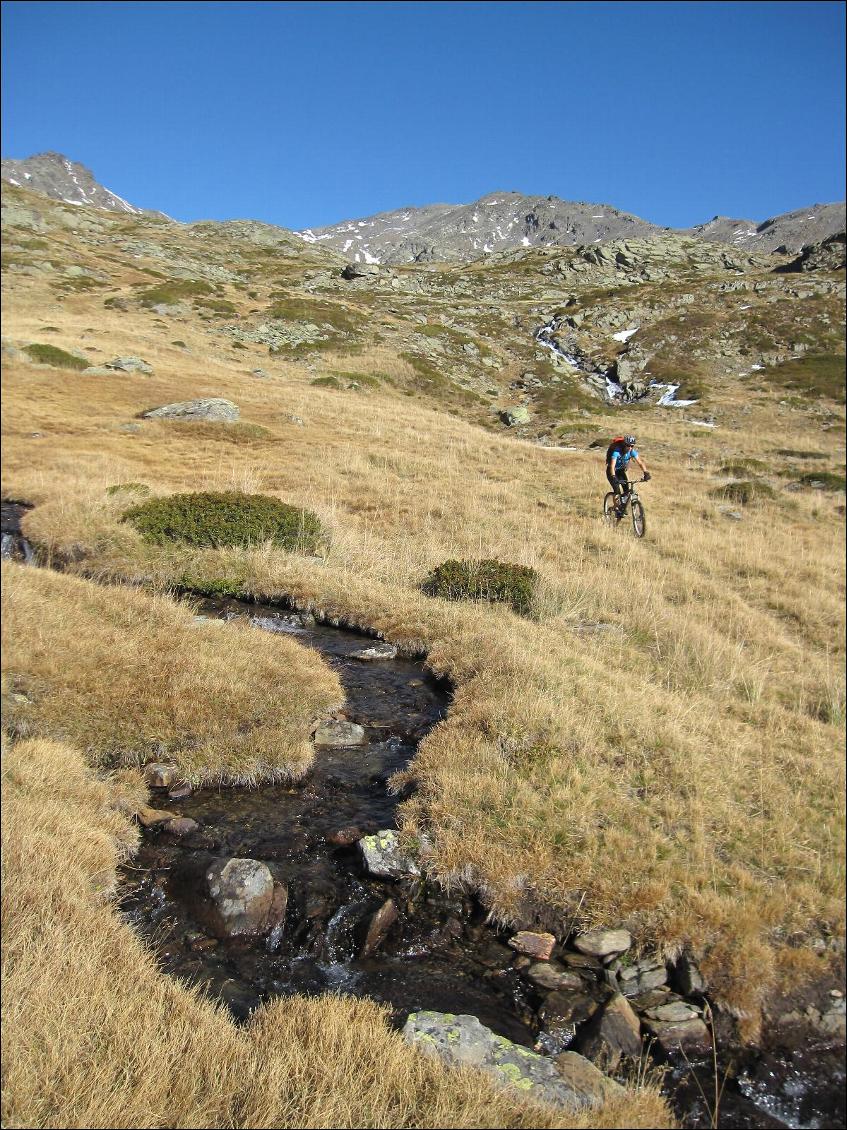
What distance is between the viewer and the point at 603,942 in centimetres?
544

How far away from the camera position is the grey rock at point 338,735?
8.44m

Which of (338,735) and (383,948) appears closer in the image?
(383,948)

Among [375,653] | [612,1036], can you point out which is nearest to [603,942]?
[612,1036]

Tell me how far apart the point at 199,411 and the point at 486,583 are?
21018 millimetres

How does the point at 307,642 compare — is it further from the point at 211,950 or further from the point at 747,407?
the point at 747,407

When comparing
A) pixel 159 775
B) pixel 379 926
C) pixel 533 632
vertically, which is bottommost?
pixel 379 926

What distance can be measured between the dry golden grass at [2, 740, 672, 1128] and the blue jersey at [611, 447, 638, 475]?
640 inches

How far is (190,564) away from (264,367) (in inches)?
1625

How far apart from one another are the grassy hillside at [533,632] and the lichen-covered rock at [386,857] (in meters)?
0.21

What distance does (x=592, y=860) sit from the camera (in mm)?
5938

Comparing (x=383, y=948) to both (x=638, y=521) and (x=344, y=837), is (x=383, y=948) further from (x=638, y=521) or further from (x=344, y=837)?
(x=638, y=521)

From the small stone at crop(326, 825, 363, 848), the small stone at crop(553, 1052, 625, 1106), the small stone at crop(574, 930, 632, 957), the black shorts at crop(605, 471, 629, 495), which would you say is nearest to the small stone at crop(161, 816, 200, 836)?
the small stone at crop(326, 825, 363, 848)

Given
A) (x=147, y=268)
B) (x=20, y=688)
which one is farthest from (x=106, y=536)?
(x=147, y=268)

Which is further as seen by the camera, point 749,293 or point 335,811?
point 749,293
